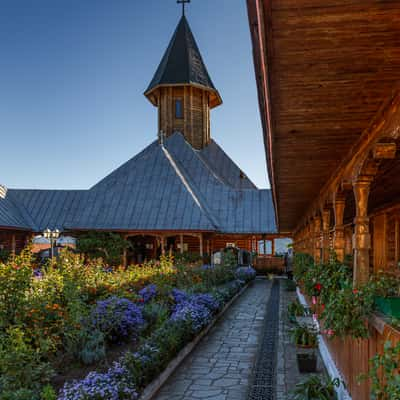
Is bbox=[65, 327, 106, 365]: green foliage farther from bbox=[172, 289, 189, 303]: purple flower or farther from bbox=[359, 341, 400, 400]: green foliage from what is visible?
bbox=[359, 341, 400, 400]: green foliage

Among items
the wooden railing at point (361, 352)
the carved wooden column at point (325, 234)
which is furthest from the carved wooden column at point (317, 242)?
the wooden railing at point (361, 352)

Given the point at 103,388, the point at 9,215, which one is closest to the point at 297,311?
the point at 103,388

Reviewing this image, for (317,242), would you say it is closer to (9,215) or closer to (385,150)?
(385,150)

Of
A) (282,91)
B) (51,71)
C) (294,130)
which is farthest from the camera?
(51,71)

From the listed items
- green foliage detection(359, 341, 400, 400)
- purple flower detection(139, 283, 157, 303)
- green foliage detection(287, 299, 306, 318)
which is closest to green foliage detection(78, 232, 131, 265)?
purple flower detection(139, 283, 157, 303)

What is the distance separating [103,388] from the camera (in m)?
4.64

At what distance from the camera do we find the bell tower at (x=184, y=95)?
1185 inches

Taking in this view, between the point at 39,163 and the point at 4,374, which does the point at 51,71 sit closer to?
the point at 39,163

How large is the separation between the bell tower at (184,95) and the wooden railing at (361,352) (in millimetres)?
25578

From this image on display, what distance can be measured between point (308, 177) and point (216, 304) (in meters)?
4.28

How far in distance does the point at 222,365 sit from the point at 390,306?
4322mm

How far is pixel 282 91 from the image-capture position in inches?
136

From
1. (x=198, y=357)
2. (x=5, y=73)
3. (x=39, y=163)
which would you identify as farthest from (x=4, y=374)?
(x=39, y=163)

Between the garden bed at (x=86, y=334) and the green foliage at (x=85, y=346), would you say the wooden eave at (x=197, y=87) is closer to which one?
the garden bed at (x=86, y=334)
